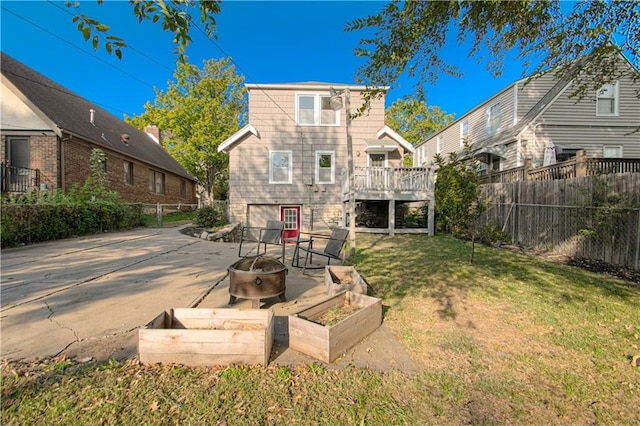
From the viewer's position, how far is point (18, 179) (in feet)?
41.6

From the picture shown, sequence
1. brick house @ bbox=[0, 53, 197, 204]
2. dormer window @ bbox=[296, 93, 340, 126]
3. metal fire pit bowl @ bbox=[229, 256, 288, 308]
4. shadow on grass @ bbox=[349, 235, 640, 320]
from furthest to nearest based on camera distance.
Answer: dormer window @ bbox=[296, 93, 340, 126], brick house @ bbox=[0, 53, 197, 204], shadow on grass @ bbox=[349, 235, 640, 320], metal fire pit bowl @ bbox=[229, 256, 288, 308]

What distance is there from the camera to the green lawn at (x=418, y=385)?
6.57ft

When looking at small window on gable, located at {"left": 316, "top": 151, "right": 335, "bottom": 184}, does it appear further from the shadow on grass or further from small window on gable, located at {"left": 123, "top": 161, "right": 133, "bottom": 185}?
small window on gable, located at {"left": 123, "top": 161, "right": 133, "bottom": 185}

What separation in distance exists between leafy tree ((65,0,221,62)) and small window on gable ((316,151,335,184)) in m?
12.3

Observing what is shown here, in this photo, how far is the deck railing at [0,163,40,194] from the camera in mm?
12438

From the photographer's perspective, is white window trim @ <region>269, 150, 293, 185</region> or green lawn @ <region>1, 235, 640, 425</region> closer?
green lawn @ <region>1, 235, 640, 425</region>

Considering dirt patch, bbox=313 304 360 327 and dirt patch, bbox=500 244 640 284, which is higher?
dirt patch, bbox=500 244 640 284

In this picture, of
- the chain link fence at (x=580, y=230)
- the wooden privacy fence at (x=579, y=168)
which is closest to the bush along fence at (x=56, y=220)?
the chain link fence at (x=580, y=230)

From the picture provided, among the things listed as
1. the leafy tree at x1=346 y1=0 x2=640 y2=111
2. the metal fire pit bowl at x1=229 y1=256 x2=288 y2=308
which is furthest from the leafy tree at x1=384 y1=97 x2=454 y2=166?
the metal fire pit bowl at x1=229 y1=256 x2=288 y2=308

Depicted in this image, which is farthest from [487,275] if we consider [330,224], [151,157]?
[151,157]

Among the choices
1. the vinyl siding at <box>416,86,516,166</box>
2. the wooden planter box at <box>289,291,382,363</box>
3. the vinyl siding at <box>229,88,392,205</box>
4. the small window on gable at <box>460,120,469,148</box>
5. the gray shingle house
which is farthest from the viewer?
the small window on gable at <box>460,120,469,148</box>

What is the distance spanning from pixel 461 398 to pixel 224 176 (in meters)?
31.8

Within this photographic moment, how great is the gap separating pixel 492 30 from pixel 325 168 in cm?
1068

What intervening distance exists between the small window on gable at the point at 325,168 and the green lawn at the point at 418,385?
1113 centimetres
